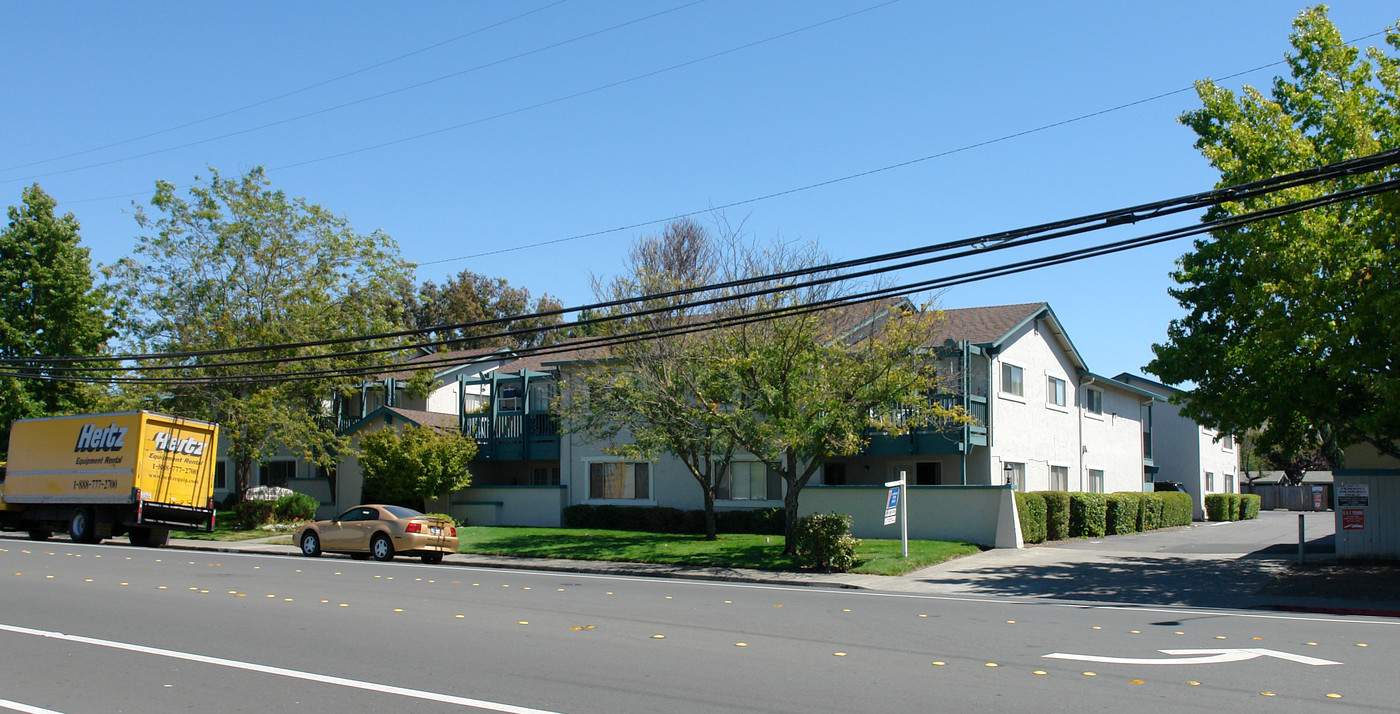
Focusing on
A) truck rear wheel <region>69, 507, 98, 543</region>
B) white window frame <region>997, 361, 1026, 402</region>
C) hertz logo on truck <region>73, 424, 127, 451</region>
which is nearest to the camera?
hertz logo on truck <region>73, 424, 127, 451</region>

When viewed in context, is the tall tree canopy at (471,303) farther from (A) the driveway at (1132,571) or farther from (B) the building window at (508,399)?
(A) the driveway at (1132,571)

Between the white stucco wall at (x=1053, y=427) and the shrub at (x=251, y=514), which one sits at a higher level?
the white stucco wall at (x=1053, y=427)

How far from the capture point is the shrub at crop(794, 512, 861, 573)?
21.0 m

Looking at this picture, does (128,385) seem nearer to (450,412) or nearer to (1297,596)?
(450,412)

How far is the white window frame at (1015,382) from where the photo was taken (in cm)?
3047

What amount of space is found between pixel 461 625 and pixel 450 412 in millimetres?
31326

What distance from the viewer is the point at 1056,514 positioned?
90.5ft

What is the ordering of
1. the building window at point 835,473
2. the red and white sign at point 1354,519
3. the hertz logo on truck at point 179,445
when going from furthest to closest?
the building window at point 835,473 → the hertz logo on truck at point 179,445 → the red and white sign at point 1354,519

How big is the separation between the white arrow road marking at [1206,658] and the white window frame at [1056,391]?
78.0 feet

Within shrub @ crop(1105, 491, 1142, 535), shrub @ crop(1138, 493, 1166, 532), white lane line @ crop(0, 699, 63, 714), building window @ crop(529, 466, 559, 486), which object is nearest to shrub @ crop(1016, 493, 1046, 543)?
shrub @ crop(1105, 491, 1142, 535)

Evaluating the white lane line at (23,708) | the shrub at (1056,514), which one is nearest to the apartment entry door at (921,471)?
the shrub at (1056,514)

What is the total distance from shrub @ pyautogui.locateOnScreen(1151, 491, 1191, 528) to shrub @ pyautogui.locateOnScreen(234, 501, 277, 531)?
30.0 metres

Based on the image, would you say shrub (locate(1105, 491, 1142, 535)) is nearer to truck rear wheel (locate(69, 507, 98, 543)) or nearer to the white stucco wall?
the white stucco wall

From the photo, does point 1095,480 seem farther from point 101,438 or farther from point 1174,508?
point 101,438
